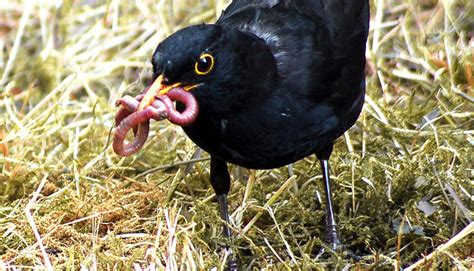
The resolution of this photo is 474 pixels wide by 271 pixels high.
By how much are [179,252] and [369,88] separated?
1.89 metres

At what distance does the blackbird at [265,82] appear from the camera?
3.50 m

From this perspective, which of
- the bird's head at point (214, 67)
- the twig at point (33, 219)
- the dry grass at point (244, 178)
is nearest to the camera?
the bird's head at point (214, 67)

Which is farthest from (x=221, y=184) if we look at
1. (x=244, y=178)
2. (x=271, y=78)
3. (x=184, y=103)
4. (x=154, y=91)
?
(x=154, y=91)

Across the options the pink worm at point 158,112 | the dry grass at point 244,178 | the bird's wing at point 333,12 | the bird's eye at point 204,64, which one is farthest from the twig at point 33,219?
the bird's wing at point 333,12

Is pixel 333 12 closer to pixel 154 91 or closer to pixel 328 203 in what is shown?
pixel 328 203

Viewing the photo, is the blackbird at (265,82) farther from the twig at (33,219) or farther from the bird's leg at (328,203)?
the twig at (33,219)

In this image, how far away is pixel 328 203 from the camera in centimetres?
438

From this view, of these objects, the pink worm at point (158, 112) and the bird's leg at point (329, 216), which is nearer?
the pink worm at point (158, 112)

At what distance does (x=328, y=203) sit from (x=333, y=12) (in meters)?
0.84

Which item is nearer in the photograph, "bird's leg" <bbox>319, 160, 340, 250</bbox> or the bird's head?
the bird's head

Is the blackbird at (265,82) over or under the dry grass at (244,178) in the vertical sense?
over

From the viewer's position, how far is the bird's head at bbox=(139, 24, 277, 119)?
3.46 m

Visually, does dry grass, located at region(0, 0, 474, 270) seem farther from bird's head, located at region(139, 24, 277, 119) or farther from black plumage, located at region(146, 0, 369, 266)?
bird's head, located at region(139, 24, 277, 119)

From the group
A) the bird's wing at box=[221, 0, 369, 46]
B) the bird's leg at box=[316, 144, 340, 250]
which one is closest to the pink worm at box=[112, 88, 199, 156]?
the bird's wing at box=[221, 0, 369, 46]
